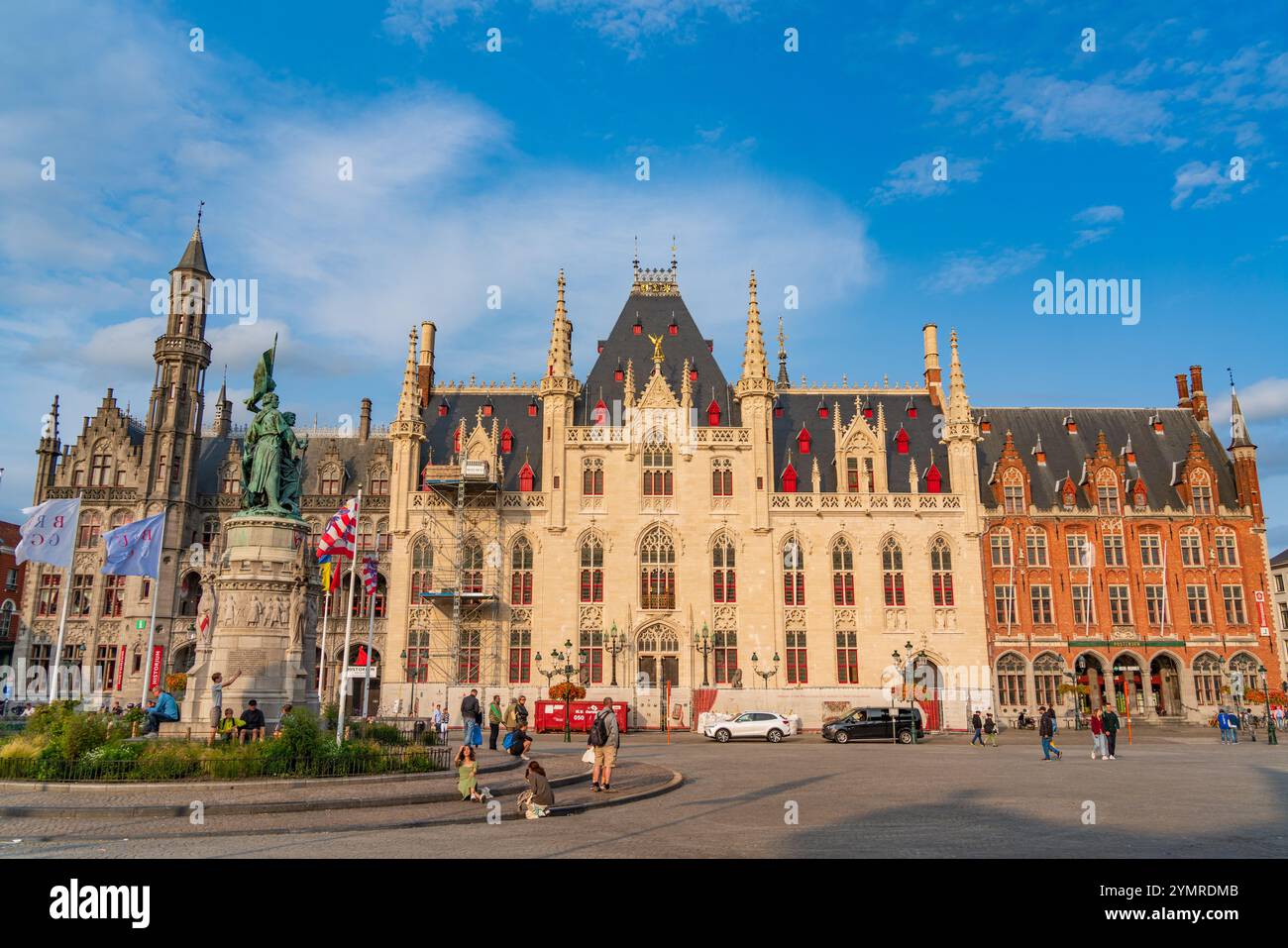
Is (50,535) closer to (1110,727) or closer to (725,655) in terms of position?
(725,655)

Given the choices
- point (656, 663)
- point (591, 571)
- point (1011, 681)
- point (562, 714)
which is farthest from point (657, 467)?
point (1011, 681)

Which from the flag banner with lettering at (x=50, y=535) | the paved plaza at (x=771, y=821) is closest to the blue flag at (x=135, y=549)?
the flag banner with lettering at (x=50, y=535)

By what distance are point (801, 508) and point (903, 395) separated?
12.8 metres

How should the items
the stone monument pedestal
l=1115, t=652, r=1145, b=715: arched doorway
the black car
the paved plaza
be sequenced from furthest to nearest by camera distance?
l=1115, t=652, r=1145, b=715: arched doorway < the black car < the stone monument pedestal < the paved plaza

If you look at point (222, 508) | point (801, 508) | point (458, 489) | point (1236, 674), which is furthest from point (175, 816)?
point (1236, 674)

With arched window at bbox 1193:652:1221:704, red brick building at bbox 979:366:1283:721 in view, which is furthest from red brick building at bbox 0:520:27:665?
arched window at bbox 1193:652:1221:704

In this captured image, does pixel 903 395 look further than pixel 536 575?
Yes

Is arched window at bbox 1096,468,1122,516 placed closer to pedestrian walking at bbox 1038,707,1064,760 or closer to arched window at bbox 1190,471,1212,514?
arched window at bbox 1190,471,1212,514

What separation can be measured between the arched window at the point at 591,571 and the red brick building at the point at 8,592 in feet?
136

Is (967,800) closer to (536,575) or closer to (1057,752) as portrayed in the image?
(1057,752)

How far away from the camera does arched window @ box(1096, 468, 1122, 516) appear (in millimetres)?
55344

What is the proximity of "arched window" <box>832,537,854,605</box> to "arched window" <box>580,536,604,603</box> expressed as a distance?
1350 cm

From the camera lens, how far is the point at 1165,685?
175 feet
